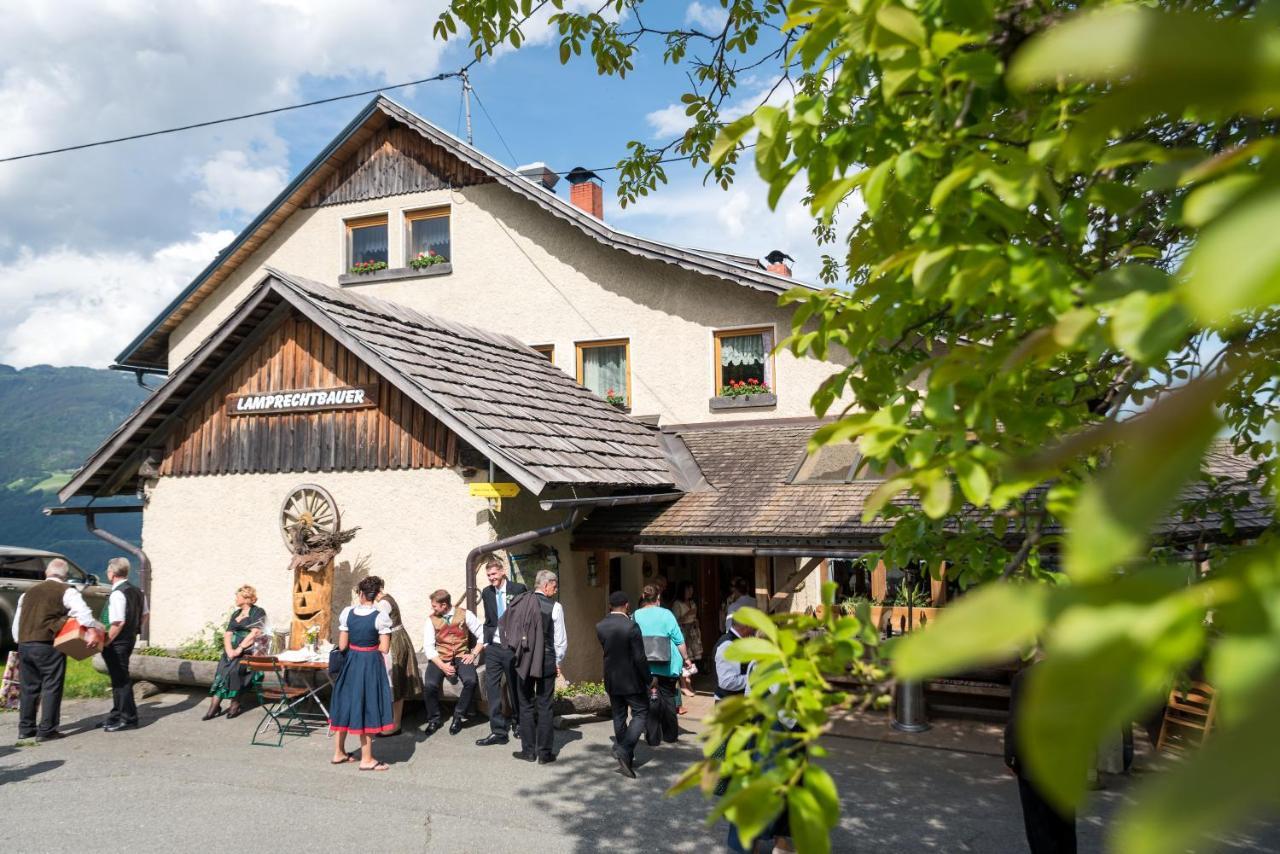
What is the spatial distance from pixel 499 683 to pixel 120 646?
4.54 metres

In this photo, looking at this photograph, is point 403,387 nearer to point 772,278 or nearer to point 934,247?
point 772,278

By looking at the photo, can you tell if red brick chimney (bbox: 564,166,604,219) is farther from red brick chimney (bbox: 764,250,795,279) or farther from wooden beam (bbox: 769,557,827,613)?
wooden beam (bbox: 769,557,827,613)

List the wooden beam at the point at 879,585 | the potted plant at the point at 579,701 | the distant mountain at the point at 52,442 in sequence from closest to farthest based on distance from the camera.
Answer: the potted plant at the point at 579,701 → the wooden beam at the point at 879,585 → the distant mountain at the point at 52,442

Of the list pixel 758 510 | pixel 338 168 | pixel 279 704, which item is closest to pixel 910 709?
pixel 758 510

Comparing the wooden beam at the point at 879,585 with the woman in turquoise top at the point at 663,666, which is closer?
the woman in turquoise top at the point at 663,666

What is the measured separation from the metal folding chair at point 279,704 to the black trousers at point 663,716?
389 cm

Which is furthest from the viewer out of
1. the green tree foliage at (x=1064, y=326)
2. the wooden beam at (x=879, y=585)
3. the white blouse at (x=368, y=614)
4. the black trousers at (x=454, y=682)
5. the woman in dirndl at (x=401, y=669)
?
the wooden beam at (x=879, y=585)

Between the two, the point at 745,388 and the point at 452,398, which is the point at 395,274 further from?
the point at 745,388

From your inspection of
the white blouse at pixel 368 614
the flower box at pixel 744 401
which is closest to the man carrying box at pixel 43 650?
the white blouse at pixel 368 614

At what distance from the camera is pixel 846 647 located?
92.3 inches

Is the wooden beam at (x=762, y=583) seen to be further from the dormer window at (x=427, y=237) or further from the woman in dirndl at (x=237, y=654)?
the dormer window at (x=427, y=237)

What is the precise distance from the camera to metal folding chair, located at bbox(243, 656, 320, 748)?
10.1 meters

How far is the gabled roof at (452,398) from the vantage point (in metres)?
10.6

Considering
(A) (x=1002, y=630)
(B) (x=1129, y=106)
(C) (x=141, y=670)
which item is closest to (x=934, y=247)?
(B) (x=1129, y=106)
